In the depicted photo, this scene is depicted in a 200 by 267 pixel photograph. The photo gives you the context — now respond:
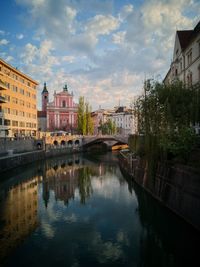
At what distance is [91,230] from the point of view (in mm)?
13906

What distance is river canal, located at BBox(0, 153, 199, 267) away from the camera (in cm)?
1086

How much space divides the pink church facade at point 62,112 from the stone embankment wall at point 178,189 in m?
66.5

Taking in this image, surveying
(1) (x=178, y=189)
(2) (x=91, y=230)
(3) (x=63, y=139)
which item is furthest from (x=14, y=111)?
(1) (x=178, y=189)

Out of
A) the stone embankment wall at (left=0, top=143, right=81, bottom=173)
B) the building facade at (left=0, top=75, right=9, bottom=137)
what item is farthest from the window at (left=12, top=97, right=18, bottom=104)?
the stone embankment wall at (left=0, top=143, right=81, bottom=173)

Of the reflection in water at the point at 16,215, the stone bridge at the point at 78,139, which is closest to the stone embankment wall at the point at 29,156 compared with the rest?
the stone bridge at the point at 78,139

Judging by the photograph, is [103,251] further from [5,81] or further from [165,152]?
[5,81]

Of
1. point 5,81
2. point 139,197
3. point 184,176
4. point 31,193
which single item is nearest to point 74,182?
point 31,193

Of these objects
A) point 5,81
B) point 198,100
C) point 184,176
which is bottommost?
point 184,176

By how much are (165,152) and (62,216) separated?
9.08 metres

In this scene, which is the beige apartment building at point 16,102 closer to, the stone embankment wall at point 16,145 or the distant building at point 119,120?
the stone embankment wall at point 16,145

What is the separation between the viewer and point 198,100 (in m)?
18.1

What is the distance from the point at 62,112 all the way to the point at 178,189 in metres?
73.5

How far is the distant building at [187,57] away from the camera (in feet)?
79.8

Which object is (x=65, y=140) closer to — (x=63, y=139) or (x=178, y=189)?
(x=63, y=139)
